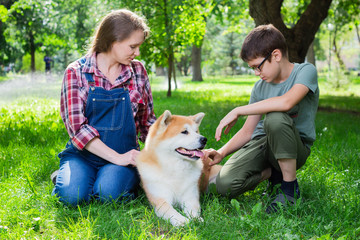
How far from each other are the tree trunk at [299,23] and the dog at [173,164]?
508 centimetres

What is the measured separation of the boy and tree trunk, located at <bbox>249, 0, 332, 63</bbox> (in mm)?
4510

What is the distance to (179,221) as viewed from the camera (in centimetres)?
247

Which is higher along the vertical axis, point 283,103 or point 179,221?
point 283,103

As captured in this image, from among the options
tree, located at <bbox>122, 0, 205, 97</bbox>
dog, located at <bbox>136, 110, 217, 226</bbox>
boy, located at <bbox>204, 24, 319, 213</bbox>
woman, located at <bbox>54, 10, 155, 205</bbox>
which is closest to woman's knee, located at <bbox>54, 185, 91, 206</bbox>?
woman, located at <bbox>54, 10, 155, 205</bbox>

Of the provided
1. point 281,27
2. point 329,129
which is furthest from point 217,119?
point 281,27

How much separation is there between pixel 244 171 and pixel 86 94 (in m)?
1.44

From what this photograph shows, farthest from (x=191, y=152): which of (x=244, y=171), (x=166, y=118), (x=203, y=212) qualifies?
(x=244, y=171)

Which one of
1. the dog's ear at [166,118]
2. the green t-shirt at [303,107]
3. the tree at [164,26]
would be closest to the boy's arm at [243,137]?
the green t-shirt at [303,107]

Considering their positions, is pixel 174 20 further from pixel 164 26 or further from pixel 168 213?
pixel 168 213

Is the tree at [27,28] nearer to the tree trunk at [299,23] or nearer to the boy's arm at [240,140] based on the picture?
the tree trunk at [299,23]

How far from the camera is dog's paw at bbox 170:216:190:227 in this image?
245cm

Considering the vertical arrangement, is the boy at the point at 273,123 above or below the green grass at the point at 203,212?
above

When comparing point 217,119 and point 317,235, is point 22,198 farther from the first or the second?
point 217,119

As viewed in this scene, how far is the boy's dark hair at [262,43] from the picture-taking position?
272 centimetres
